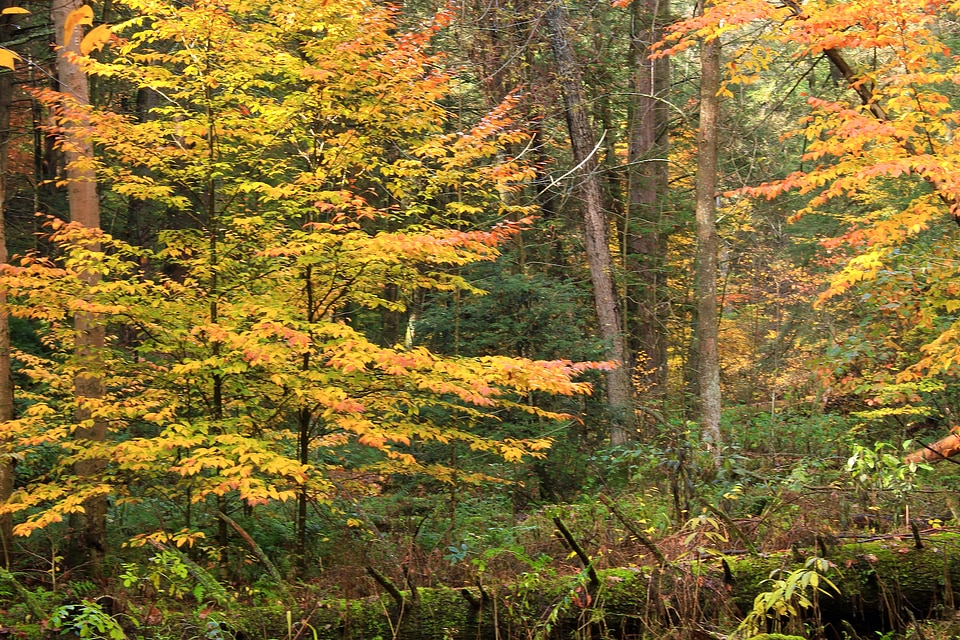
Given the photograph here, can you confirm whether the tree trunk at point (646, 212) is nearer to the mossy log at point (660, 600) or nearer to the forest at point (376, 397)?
the forest at point (376, 397)

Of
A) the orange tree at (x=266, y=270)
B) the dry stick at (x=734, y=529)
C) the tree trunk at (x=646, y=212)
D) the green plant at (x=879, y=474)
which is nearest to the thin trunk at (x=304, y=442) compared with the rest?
the orange tree at (x=266, y=270)

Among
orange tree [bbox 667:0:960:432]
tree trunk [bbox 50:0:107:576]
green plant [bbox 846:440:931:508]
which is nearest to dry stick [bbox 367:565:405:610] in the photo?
tree trunk [bbox 50:0:107:576]

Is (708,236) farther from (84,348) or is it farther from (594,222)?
(84,348)

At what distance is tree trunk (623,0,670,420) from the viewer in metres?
14.9

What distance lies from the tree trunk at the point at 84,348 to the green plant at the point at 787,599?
540 cm

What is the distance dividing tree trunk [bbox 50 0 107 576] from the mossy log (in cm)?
324

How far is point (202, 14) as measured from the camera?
263 inches

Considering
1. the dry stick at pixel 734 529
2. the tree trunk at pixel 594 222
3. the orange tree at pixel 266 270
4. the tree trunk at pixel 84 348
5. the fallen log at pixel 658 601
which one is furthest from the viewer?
the tree trunk at pixel 594 222

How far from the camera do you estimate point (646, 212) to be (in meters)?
15.5

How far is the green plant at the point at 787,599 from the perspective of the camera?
14.5 feet

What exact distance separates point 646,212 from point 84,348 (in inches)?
437

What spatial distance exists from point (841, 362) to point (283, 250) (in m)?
6.31

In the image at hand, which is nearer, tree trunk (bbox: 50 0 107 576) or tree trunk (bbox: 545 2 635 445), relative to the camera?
tree trunk (bbox: 50 0 107 576)

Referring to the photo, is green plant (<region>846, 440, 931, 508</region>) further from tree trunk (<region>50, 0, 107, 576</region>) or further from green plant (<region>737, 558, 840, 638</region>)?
tree trunk (<region>50, 0, 107, 576</region>)
